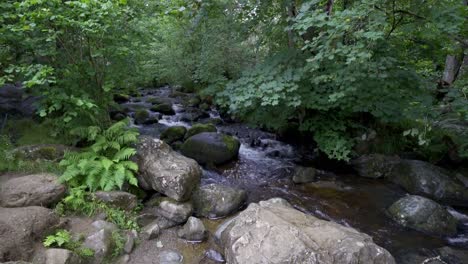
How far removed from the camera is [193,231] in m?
5.79

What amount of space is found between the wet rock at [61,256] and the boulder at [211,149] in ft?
17.2

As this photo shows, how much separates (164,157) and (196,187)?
3.14 ft

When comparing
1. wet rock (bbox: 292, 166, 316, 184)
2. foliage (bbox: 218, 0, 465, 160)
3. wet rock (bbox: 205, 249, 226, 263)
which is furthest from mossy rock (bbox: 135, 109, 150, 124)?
wet rock (bbox: 205, 249, 226, 263)

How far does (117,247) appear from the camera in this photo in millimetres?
5195

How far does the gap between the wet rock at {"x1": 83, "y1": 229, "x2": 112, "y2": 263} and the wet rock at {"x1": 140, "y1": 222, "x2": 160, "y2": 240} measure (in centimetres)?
64

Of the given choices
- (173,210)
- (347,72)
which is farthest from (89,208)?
(347,72)

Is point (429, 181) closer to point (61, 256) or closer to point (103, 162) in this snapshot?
point (103, 162)

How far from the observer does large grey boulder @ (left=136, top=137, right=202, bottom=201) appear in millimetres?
6391

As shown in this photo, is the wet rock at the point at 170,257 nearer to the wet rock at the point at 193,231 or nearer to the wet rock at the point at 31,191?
the wet rock at the point at 193,231

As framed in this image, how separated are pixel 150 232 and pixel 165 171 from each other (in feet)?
4.27

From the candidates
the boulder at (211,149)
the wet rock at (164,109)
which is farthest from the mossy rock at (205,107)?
the boulder at (211,149)

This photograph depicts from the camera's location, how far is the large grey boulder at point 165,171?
6.39 meters

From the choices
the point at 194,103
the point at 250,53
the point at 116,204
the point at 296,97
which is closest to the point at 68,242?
the point at 116,204

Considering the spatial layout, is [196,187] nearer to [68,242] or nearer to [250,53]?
[68,242]
